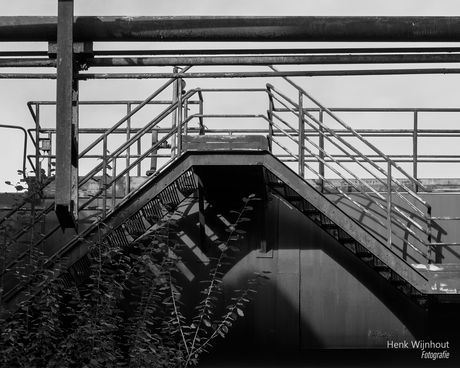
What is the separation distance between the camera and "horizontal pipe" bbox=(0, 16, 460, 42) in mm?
5547

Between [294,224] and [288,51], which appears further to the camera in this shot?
[294,224]

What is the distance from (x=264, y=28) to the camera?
221 inches

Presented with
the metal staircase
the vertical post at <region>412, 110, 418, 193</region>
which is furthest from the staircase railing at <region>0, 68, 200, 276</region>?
the vertical post at <region>412, 110, 418, 193</region>

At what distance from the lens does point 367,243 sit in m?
10.9

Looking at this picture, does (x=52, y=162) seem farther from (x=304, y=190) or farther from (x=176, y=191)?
(x=304, y=190)

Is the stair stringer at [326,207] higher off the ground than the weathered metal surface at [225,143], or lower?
lower

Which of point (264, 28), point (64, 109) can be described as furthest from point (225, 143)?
point (264, 28)

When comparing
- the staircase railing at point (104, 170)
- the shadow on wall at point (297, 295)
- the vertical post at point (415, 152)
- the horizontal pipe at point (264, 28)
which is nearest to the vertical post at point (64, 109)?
the horizontal pipe at point (264, 28)

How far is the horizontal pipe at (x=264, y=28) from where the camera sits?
5547 mm

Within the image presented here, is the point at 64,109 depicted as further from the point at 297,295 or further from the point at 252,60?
the point at 297,295

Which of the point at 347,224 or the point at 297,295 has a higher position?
the point at 347,224

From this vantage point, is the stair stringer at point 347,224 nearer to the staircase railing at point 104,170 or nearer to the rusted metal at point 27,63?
the staircase railing at point 104,170

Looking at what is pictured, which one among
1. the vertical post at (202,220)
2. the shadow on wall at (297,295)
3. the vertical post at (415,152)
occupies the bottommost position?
the shadow on wall at (297,295)

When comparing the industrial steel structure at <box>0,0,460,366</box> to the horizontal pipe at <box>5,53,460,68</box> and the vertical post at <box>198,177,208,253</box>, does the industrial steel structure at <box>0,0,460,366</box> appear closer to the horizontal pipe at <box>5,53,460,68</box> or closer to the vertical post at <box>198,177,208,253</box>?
the vertical post at <box>198,177,208,253</box>
